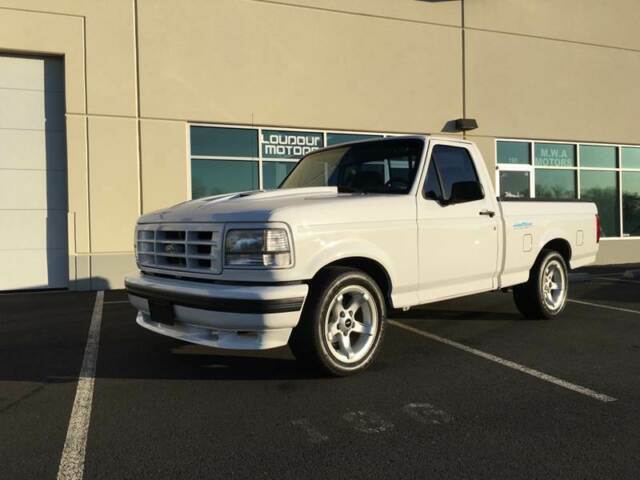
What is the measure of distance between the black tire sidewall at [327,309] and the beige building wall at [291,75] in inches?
283

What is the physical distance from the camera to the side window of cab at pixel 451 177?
5.29m

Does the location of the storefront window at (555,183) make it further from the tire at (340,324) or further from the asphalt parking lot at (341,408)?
the tire at (340,324)

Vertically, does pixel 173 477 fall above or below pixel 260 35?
below

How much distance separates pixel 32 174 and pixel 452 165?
26.6 feet

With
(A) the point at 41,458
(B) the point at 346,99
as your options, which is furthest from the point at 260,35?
(A) the point at 41,458

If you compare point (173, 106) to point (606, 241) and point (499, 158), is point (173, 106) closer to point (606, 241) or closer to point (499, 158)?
point (499, 158)

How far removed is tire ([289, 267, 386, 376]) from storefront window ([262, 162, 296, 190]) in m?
7.48

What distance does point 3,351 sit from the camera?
5.73 meters

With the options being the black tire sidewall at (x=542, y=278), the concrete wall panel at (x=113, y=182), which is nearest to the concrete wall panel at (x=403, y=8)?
the concrete wall panel at (x=113, y=182)

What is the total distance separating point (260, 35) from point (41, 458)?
32.4ft

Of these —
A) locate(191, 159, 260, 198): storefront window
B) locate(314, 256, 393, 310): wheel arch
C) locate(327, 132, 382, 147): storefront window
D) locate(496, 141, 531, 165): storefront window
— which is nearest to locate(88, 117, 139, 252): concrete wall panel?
locate(191, 159, 260, 198): storefront window

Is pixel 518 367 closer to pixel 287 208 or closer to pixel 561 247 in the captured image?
pixel 287 208

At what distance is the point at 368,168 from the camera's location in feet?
18.4

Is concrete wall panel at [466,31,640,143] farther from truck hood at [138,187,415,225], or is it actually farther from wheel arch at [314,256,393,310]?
wheel arch at [314,256,393,310]
